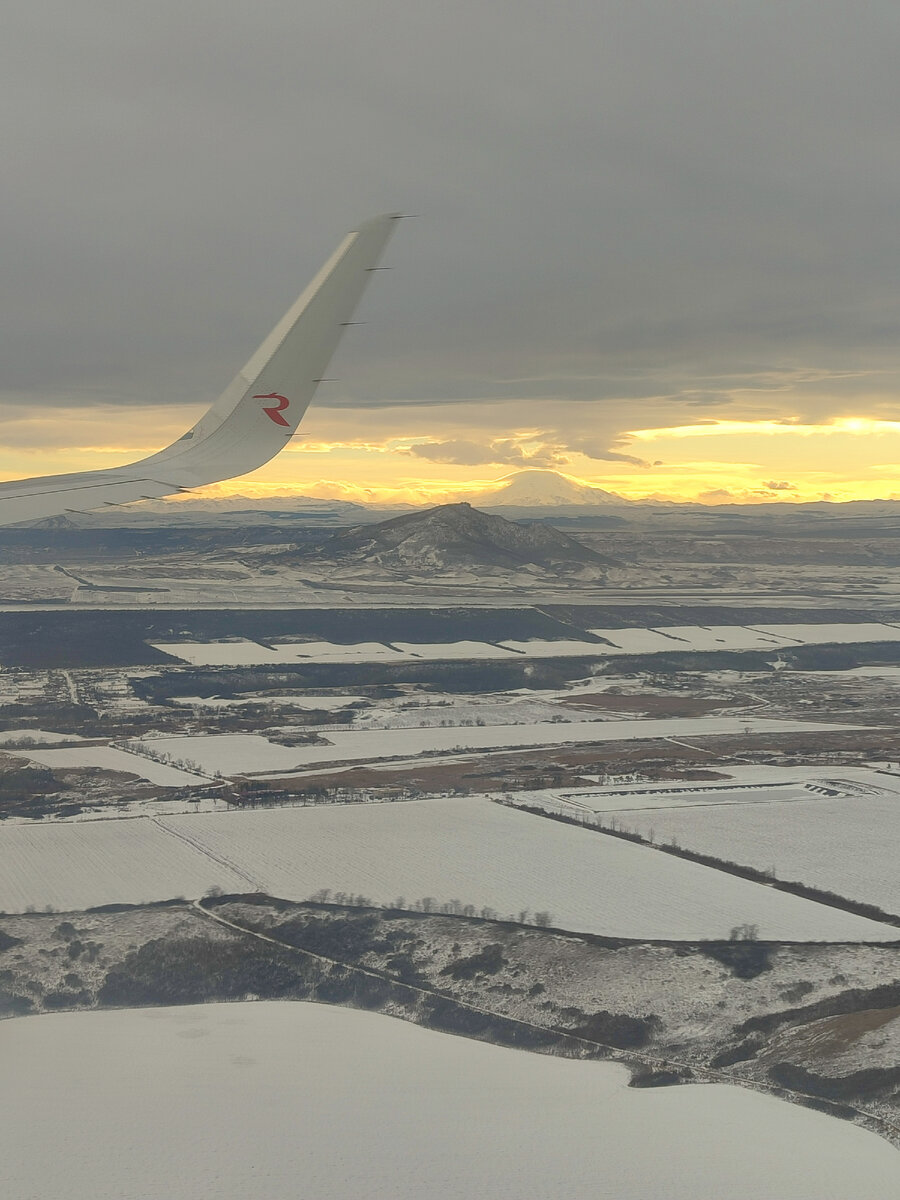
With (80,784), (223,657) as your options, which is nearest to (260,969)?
(80,784)

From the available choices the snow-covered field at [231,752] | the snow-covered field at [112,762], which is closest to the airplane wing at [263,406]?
the snow-covered field at [112,762]

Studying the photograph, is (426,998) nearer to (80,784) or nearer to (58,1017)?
(58,1017)

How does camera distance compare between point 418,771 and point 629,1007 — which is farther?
point 418,771

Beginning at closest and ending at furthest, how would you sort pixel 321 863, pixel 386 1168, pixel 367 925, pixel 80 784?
pixel 386 1168 < pixel 367 925 < pixel 321 863 < pixel 80 784

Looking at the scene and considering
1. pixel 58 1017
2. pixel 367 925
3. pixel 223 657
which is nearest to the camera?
pixel 58 1017

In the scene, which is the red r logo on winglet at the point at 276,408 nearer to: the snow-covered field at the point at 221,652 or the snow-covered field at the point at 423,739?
the snow-covered field at the point at 423,739

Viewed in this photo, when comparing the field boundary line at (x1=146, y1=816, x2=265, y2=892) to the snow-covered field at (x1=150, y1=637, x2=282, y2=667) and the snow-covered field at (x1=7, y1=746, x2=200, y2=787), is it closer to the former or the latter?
the snow-covered field at (x1=7, y1=746, x2=200, y2=787)
